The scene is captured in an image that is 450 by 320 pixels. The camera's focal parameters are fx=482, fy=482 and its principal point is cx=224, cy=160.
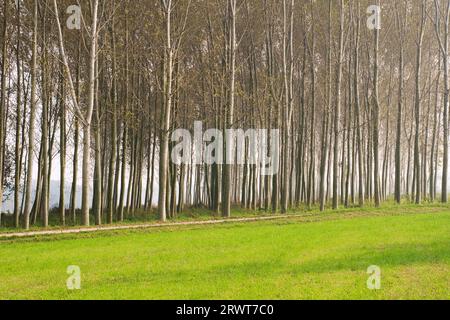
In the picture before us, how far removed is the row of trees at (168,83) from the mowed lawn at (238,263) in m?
5.62

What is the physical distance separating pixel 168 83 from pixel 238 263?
11.8m

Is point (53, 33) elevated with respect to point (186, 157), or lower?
elevated

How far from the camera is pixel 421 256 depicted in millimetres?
10859

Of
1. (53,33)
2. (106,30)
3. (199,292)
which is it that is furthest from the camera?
(53,33)

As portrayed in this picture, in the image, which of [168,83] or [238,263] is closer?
[238,263]

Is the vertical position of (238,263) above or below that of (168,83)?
below

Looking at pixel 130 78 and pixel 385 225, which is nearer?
pixel 385 225

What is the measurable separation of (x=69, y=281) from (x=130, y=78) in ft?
56.4

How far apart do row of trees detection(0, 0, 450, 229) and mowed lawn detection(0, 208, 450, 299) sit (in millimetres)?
5617

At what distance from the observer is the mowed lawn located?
8016 millimetres

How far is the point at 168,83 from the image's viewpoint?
20453 millimetres

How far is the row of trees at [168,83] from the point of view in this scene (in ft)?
67.9
